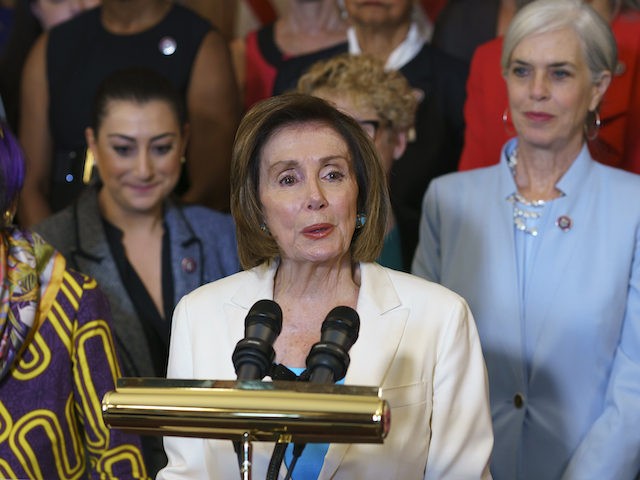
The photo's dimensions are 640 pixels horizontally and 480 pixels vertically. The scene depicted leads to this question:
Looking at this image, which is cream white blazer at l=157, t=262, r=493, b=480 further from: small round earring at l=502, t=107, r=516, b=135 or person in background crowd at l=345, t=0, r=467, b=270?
person in background crowd at l=345, t=0, r=467, b=270

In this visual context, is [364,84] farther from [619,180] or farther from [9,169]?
[9,169]

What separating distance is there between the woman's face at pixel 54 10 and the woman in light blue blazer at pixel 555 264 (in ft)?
6.99

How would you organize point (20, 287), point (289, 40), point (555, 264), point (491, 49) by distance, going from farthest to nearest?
1. point (289, 40)
2. point (491, 49)
3. point (555, 264)
4. point (20, 287)

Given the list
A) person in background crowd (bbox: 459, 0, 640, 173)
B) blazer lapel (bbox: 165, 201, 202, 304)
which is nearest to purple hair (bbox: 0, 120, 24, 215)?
blazer lapel (bbox: 165, 201, 202, 304)

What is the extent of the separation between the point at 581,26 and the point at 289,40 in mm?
1512

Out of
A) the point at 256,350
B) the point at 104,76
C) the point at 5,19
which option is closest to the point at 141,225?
the point at 104,76

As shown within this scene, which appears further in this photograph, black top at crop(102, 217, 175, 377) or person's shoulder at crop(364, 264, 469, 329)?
black top at crop(102, 217, 175, 377)

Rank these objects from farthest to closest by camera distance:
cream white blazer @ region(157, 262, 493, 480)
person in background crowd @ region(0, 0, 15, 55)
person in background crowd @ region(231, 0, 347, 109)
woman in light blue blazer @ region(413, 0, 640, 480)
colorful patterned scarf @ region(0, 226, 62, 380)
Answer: person in background crowd @ region(0, 0, 15, 55)
person in background crowd @ region(231, 0, 347, 109)
woman in light blue blazer @ region(413, 0, 640, 480)
colorful patterned scarf @ region(0, 226, 62, 380)
cream white blazer @ region(157, 262, 493, 480)

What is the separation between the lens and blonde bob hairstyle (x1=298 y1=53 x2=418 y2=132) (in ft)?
11.5

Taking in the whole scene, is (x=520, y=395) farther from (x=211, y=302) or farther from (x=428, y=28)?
(x=428, y=28)

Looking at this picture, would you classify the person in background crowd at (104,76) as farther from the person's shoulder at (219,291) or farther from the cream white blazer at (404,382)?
the cream white blazer at (404,382)

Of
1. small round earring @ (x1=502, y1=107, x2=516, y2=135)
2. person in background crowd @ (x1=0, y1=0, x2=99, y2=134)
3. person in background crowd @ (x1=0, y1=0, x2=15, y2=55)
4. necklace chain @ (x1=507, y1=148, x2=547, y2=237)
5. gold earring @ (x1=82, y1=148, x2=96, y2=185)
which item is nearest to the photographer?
necklace chain @ (x1=507, y1=148, x2=547, y2=237)

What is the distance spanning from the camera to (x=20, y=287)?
277 centimetres

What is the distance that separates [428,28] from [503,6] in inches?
11.2
